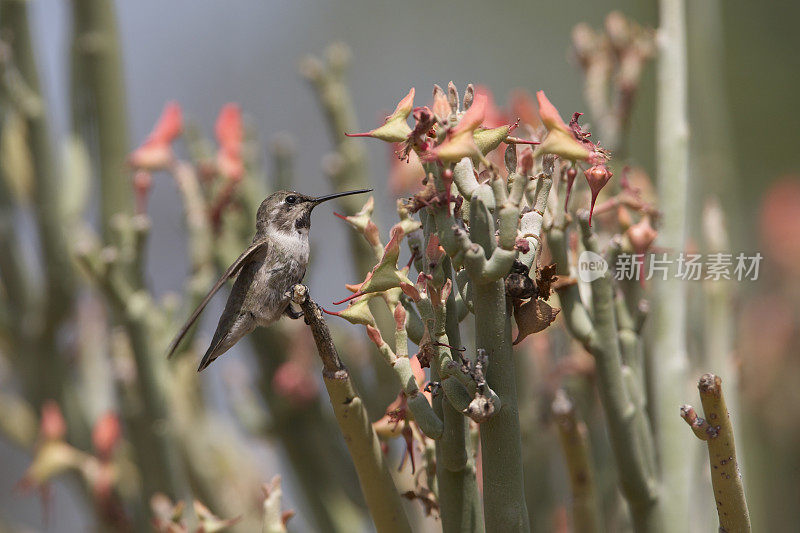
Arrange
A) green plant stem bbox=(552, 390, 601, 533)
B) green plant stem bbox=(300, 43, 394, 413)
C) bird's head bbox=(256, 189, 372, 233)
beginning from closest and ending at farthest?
green plant stem bbox=(552, 390, 601, 533)
bird's head bbox=(256, 189, 372, 233)
green plant stem bbox=(300, 43, 394, 413)

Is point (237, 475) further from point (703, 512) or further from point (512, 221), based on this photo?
point (512, 221)

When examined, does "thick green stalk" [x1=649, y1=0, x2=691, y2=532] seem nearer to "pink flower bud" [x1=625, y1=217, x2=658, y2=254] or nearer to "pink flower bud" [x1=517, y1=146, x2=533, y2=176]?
"pink flower bud" [x1=625, y1=217, x2=658, y2=254]

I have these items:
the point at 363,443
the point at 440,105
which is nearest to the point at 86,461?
the point at 363,443

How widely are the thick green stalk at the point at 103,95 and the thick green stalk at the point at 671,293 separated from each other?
1987mm

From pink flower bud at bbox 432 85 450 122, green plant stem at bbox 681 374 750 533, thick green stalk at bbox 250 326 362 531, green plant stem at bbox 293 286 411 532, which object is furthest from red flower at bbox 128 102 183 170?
green plant stem at bbox 681 374 750 533

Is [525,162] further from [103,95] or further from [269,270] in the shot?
[103,95]

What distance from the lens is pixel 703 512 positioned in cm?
235

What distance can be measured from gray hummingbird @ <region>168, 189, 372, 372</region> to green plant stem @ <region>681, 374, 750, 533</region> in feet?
4.23

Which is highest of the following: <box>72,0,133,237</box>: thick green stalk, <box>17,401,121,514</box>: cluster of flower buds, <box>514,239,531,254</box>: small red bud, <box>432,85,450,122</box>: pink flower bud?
<box>72,0,133,237</box>: thick green stalk

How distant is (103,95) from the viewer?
361 centimetres

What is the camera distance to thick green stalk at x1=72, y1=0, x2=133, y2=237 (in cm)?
354

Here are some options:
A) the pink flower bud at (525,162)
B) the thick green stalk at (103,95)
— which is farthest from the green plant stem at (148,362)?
the pink flower bud at (525,162)

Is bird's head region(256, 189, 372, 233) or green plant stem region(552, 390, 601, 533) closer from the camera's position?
green plant stem region(552, 390, 601, 533)

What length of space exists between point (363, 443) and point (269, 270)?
1068 millimetres
